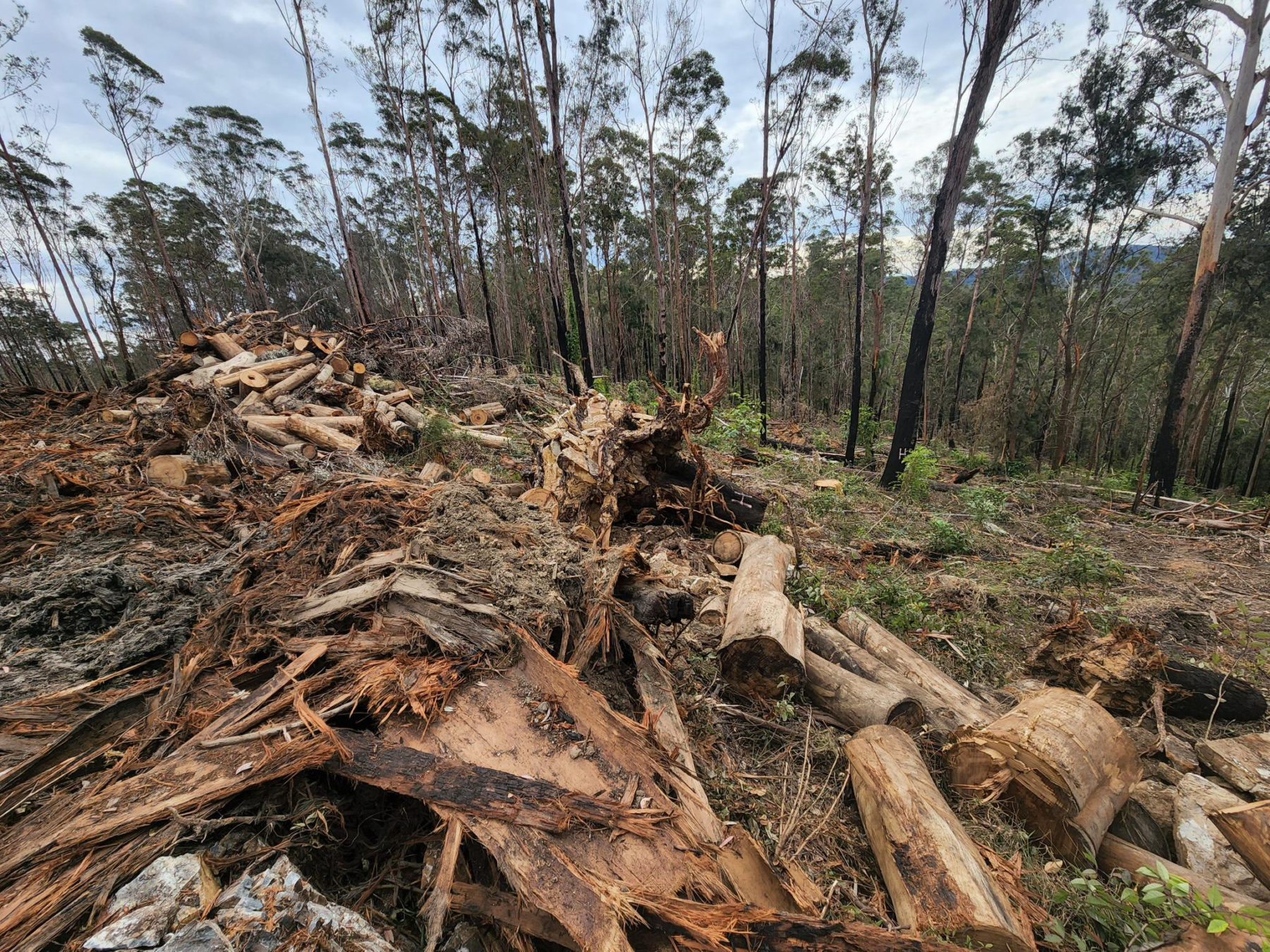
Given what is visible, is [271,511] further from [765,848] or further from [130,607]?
[765,848]

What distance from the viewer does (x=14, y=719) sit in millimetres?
1940

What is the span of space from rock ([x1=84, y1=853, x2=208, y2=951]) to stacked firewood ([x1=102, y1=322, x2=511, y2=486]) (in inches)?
180

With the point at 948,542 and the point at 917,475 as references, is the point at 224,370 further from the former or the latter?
the point at 917,475

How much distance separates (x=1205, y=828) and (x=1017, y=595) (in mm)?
2775

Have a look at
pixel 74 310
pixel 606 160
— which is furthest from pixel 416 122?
pixel 74 310

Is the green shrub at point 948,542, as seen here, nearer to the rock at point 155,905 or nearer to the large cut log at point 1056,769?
the large cut log at point 1056,769

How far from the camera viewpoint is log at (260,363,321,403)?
23.1ft

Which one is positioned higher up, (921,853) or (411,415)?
(411,415)

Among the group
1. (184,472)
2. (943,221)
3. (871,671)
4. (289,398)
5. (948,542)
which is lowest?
(948,542)

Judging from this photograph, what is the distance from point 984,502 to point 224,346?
41.5 feet

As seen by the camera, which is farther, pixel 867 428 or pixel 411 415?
pixel 867 428

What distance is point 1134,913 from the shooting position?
1722 mm

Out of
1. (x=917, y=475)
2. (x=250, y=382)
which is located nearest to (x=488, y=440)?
(x=250, y=382)

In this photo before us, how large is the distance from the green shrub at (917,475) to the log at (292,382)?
10.6 metres
